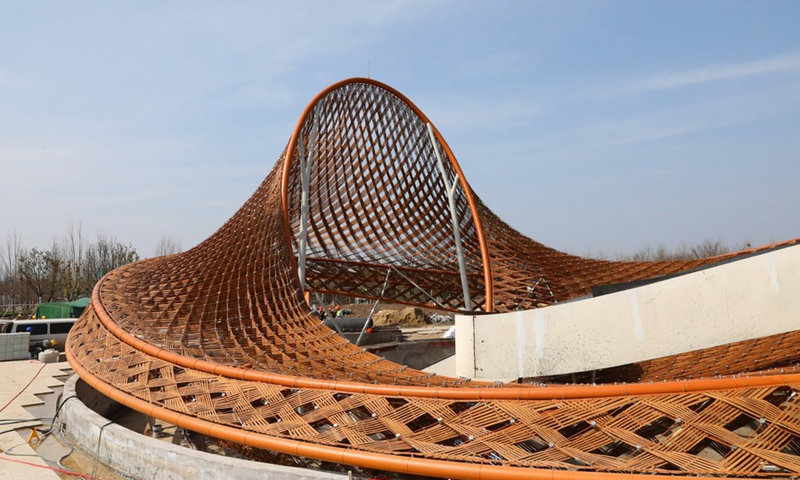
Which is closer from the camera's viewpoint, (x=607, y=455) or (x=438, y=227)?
(x=607, y=455)

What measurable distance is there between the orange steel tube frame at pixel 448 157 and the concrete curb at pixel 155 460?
4610 millimetres

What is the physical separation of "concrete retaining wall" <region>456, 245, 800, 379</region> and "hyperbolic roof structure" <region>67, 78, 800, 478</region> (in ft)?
2.70

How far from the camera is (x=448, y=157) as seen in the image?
17516 mm

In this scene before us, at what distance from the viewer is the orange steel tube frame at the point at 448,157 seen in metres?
12.1

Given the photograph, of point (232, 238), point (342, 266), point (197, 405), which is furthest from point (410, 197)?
point (197, 405)

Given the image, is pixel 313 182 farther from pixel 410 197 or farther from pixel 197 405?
pixel 197 405

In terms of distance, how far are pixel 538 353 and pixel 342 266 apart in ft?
35.4

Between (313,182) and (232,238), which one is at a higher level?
(313,182)

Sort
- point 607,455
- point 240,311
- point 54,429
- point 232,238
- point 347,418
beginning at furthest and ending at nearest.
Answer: point 232,238, point 240,311, point 54,429, point 347,418, point 607,455

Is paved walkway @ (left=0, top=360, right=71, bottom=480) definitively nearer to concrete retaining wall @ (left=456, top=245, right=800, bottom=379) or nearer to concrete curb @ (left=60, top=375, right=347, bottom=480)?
concrete curb @ (left=60, top=375, right=347, bottom=480)

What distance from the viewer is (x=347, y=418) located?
239 inches

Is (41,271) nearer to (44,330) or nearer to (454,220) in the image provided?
(44,330)

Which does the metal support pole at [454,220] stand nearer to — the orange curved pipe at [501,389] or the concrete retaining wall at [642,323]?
the concrete retaining wall at [642,323]

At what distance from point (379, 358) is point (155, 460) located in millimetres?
3246
